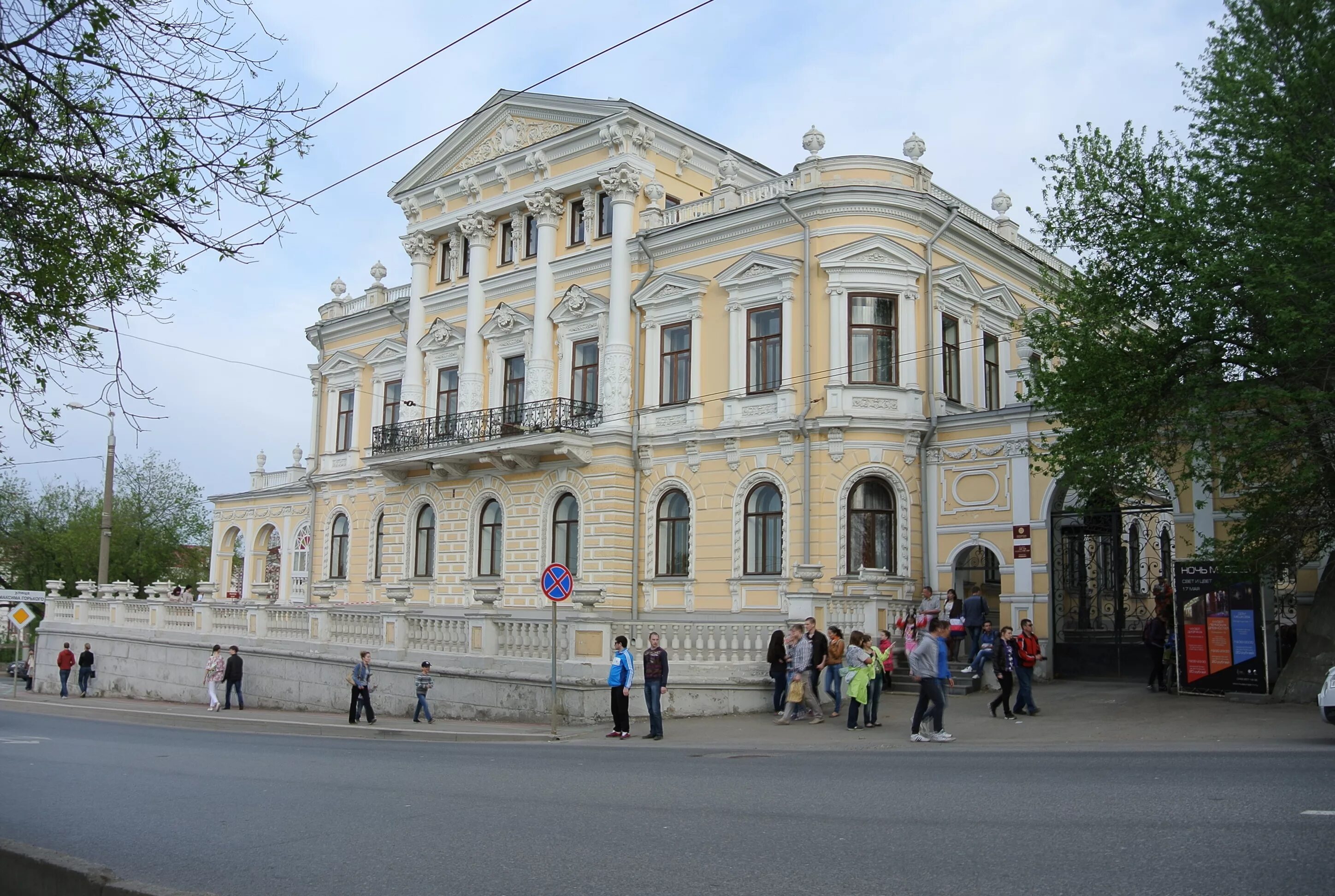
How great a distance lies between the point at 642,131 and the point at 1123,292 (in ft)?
52.3

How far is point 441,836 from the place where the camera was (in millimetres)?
9148

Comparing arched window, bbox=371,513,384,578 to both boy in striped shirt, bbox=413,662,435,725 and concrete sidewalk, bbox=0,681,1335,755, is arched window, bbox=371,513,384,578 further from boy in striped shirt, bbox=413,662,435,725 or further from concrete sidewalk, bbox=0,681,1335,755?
boy in striped shirt, bbox=413,662,435,725

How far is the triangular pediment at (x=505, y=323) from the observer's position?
35.2 m

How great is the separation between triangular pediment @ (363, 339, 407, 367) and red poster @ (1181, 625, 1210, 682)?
88.9ft

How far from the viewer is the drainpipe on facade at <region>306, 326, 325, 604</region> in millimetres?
42344

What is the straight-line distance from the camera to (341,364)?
42938 mm

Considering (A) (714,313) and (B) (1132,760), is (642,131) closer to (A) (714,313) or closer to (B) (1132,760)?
(A) (714,313)

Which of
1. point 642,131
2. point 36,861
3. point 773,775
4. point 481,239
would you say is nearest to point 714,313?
point 642,131

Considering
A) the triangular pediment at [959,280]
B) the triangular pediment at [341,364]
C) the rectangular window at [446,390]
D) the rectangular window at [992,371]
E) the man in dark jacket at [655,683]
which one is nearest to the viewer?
the man in dark jacket at [655,683]

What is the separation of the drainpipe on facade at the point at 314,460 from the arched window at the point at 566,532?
13.0 meters

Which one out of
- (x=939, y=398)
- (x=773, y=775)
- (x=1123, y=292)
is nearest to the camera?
(x=773, y=775)

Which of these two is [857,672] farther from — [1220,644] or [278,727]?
[278,727]

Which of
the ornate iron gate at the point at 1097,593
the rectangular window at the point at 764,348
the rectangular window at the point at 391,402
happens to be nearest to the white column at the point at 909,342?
the rectangular window at the point at 764,348

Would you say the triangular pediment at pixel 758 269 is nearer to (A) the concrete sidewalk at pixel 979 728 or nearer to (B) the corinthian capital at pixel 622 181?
(B) the corinthian capital at pixel 622 181
